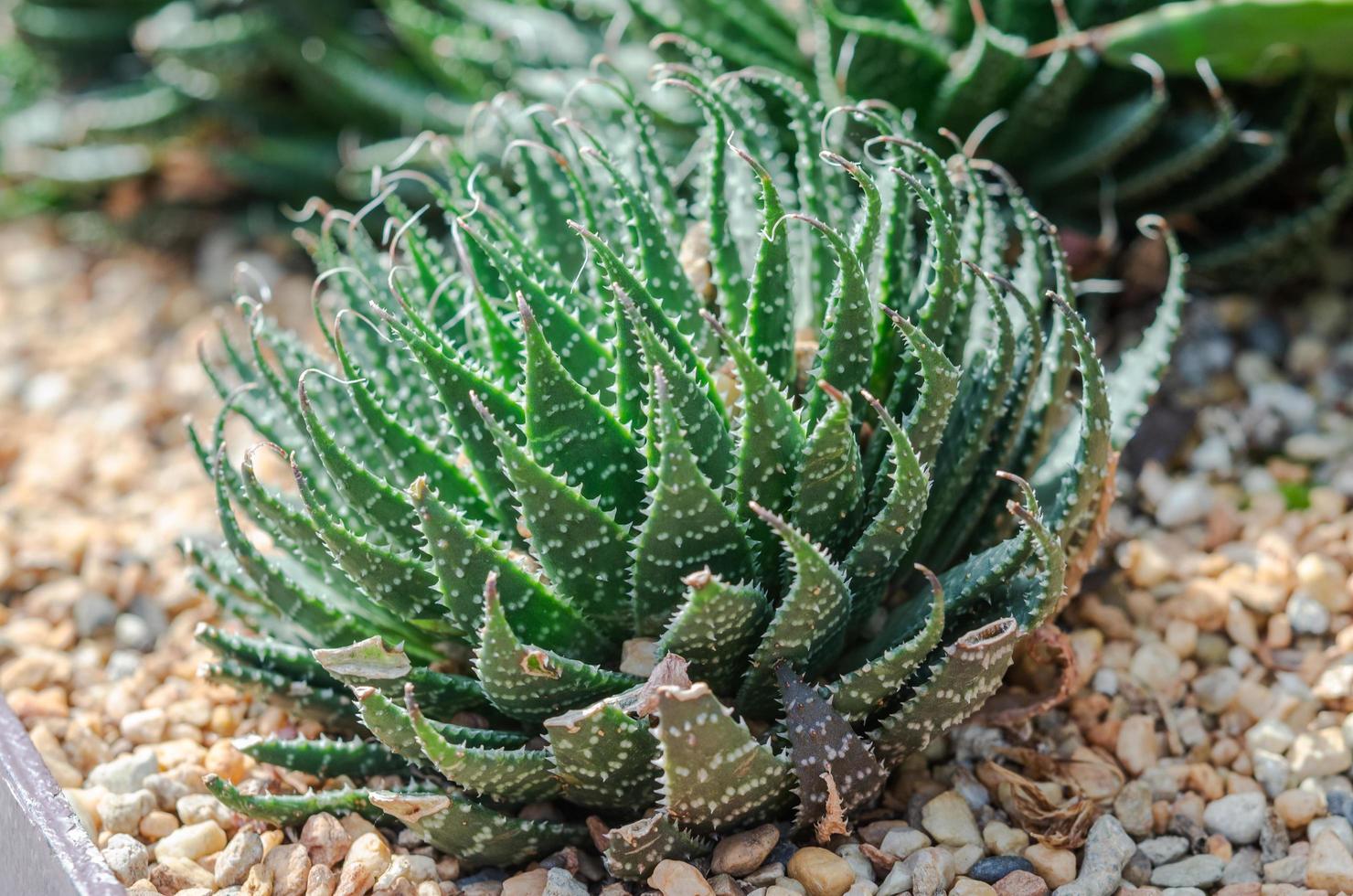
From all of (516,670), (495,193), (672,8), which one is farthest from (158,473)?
(516,670)

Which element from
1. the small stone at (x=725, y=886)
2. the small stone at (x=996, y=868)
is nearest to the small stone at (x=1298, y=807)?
the small stone at (x=996, y=868)

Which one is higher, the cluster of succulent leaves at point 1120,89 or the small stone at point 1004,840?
the cluster of succulent leaves at point 1120,89

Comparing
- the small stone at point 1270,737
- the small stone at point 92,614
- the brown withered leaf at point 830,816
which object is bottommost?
the small stone at point 1270,737

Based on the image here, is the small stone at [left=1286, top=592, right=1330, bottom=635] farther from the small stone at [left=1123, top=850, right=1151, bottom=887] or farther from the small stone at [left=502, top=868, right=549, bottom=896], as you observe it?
the small stone at [left=502, top=868, right=549, bottom=896]

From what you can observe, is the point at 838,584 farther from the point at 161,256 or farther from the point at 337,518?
the point at 161,256

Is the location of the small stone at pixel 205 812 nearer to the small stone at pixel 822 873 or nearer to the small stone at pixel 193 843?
the small stone at pixel 193 843

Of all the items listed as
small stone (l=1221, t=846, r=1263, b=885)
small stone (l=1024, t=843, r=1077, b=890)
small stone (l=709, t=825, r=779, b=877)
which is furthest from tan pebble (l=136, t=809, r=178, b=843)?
small stone (l=1221, t=846, r=1263, b=885)
